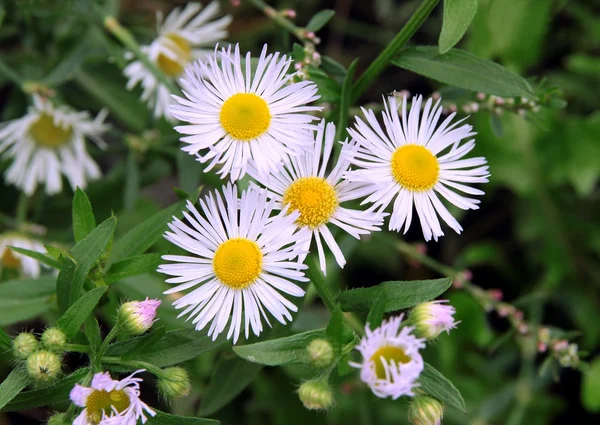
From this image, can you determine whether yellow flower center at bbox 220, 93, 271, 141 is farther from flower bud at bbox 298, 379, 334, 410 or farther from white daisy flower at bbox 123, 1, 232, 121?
white daisy flower at bbox 123, 1, 232, 121

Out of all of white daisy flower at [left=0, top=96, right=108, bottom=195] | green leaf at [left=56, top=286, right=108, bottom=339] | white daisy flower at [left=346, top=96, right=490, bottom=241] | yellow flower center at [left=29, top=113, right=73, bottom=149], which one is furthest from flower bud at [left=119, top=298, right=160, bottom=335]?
yellow flower center at [left=29, top=113, right=73, bottom=149]

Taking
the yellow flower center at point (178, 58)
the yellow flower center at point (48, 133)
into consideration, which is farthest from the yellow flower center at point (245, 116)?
the yellow flower center at point (48, 133)

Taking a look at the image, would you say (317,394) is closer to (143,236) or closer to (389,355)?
(389,355)

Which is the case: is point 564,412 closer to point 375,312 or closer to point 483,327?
point 483,327

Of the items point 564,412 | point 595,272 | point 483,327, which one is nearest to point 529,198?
point 595,272

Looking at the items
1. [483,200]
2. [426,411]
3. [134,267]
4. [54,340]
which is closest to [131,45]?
[134,267]
